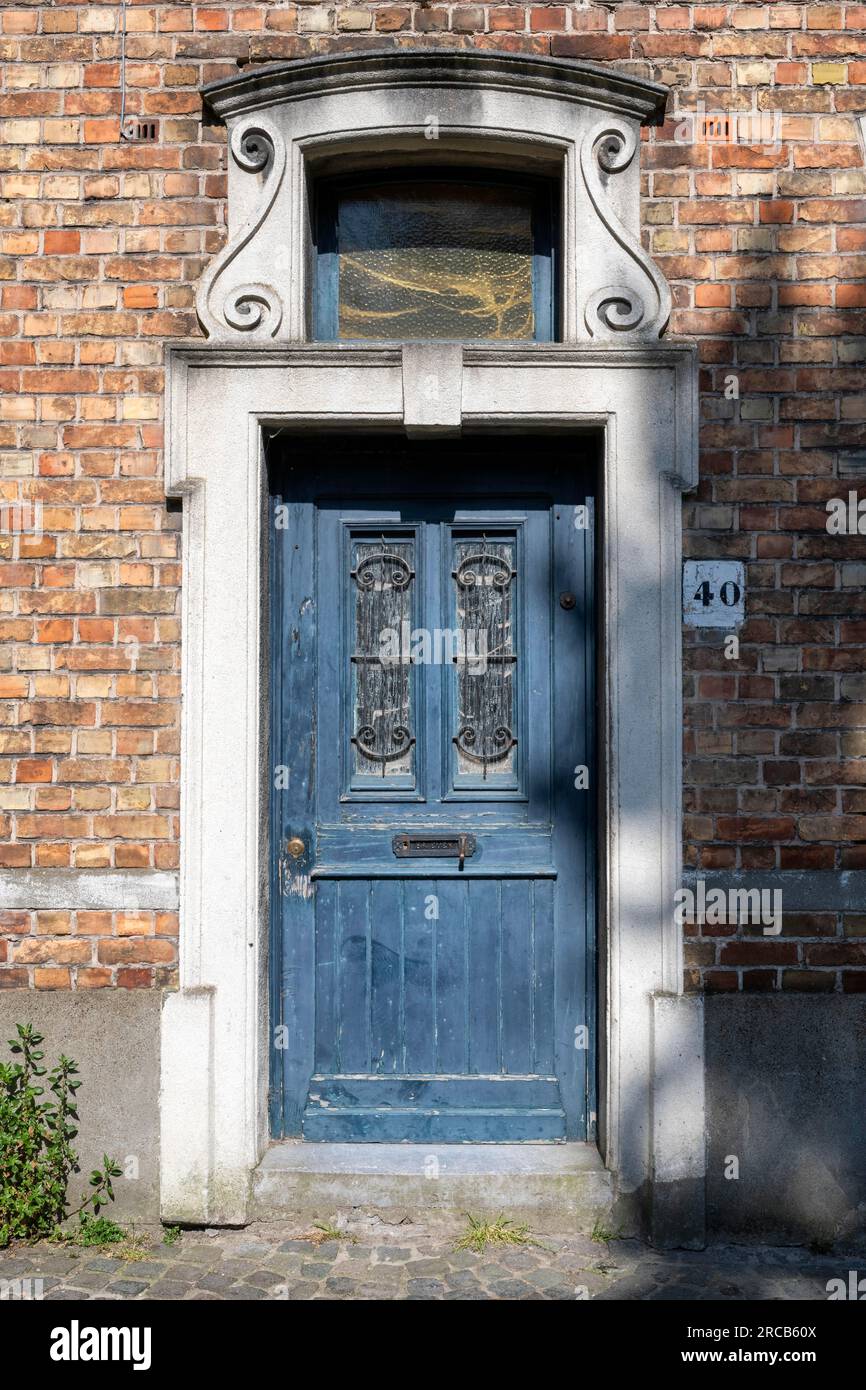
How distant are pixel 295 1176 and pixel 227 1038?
1.71 ft

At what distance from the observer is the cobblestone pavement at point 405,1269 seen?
318 cm

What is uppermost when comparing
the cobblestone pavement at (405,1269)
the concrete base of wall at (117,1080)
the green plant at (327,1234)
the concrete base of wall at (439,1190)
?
the concrete base of wall at (117,1080)

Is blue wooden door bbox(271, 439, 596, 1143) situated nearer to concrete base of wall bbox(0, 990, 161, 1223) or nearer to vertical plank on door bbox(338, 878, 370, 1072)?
vertical plank on door bbox(338, 878, 370, 1072)

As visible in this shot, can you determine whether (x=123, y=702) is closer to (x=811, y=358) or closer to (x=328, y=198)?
(x=328, y=198)

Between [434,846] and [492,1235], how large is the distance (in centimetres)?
128

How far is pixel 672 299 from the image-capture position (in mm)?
3633

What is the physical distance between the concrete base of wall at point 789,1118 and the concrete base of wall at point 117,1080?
187 centimetres

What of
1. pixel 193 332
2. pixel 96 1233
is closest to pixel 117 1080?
pixel 96 1233

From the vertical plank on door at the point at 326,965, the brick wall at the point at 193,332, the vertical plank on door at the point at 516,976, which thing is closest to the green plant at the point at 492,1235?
the vertical plank on door at the point at 516,976

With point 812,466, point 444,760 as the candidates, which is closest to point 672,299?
point 812,466

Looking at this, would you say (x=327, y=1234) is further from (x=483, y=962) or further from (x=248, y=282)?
(x=248, y=282)

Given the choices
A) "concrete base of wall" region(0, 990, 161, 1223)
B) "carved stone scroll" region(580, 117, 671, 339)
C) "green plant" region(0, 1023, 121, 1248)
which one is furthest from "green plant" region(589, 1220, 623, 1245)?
"carved stone scroll" region(580, 117, 671, 339)

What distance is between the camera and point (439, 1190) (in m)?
3.57

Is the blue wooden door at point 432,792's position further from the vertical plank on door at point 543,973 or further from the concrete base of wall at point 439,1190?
the concrete base of wall at point 439,1190
